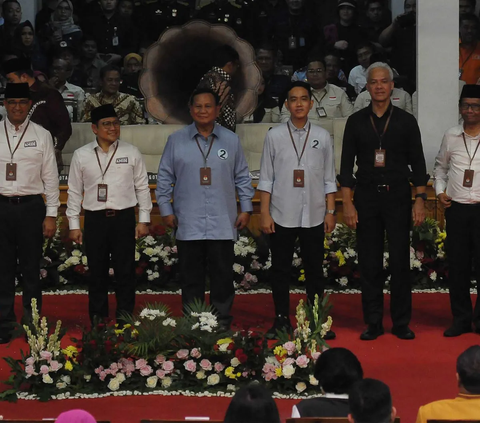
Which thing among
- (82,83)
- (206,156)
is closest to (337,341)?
(206,156)

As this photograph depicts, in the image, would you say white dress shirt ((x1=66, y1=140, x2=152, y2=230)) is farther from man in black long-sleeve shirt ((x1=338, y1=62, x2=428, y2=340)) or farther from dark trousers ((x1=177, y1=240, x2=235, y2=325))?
man in black long-sleeve shirt ((x1=338, y1=62, x2=428, y2=340))

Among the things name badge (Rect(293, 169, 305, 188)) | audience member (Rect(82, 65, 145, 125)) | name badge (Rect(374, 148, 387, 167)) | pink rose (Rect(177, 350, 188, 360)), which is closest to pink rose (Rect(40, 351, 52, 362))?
pink rose (Rect(177, 350, 188, 360))

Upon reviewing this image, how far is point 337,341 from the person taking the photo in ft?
24.8

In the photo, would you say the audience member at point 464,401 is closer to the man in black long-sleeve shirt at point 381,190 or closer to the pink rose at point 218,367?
the pink rose at point 218,367

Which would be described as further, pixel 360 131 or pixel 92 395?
pixel 360 131

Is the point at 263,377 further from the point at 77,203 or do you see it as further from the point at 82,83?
the point at 82,83

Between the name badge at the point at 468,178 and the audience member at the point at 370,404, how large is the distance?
3.83 m

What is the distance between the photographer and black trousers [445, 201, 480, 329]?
7.68 meters

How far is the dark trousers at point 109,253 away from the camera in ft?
24.8

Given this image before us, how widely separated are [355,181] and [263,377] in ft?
5.70

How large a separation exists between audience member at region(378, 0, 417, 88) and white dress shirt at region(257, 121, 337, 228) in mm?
5377

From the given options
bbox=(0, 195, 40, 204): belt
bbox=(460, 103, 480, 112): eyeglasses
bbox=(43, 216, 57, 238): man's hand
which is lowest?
bbox=(43, 216, 57, 238): man's hand

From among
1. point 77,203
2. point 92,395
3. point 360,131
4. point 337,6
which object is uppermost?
point 337,6

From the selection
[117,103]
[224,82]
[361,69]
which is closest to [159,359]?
[224,82]
